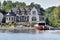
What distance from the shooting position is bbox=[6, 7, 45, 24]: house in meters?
95.0

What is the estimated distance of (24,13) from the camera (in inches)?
3841

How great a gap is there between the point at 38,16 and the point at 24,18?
4.47 metres

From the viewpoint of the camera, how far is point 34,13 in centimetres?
9500

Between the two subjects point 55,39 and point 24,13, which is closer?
point 55,39

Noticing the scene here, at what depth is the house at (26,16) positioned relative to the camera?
95.0m

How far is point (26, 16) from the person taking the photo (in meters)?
97.2

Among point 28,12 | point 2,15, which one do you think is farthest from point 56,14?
point 2,15

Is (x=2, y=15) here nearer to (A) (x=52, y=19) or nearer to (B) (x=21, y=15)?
(B) (x=21, y=15)

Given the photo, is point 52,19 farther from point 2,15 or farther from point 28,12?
point 2,15

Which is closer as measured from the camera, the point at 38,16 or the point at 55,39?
the point at 55,39

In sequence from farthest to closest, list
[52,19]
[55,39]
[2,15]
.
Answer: [2,15]
[52,19]
[55,39]

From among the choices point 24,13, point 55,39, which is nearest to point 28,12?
point 24,13

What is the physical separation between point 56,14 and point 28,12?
8723 mm

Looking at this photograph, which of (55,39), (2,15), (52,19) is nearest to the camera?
(55,39)
